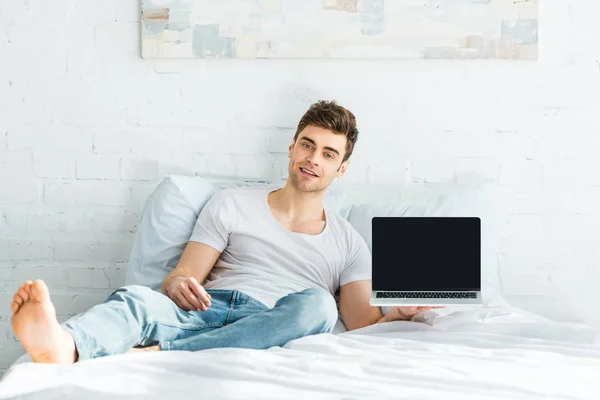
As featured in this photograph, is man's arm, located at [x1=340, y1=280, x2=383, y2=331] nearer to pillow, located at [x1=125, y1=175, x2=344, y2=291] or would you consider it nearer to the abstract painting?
pillow, located at [x1=125, y1=175, x2=344, y2=291]

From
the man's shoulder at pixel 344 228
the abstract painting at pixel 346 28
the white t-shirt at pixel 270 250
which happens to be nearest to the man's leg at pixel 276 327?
the white t-shirt at pixel 270 250

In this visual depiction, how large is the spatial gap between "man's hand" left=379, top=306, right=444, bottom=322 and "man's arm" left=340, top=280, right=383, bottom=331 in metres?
0.07

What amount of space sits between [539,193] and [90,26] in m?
1.57

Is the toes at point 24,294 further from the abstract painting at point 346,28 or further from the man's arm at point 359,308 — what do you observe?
the abstract painting at point 346,28

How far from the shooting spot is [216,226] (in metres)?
2.15

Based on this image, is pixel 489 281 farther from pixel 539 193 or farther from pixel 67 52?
pixel 67 52

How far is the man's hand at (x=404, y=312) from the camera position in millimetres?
1923

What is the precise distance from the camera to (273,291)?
2055mm

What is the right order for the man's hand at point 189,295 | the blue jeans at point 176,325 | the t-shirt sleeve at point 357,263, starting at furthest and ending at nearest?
the t-shirt sleeve at point 357,263 → the man's hand at point 189,295 → the blue jeans at point 176,325

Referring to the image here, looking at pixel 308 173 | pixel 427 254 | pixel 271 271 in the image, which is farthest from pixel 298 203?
pixel 427 254

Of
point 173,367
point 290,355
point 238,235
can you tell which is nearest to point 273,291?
point 238,235

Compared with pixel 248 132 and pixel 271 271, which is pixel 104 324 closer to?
pixel 271 271

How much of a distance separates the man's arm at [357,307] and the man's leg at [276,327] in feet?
0.91

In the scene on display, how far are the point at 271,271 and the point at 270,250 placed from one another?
6cm
